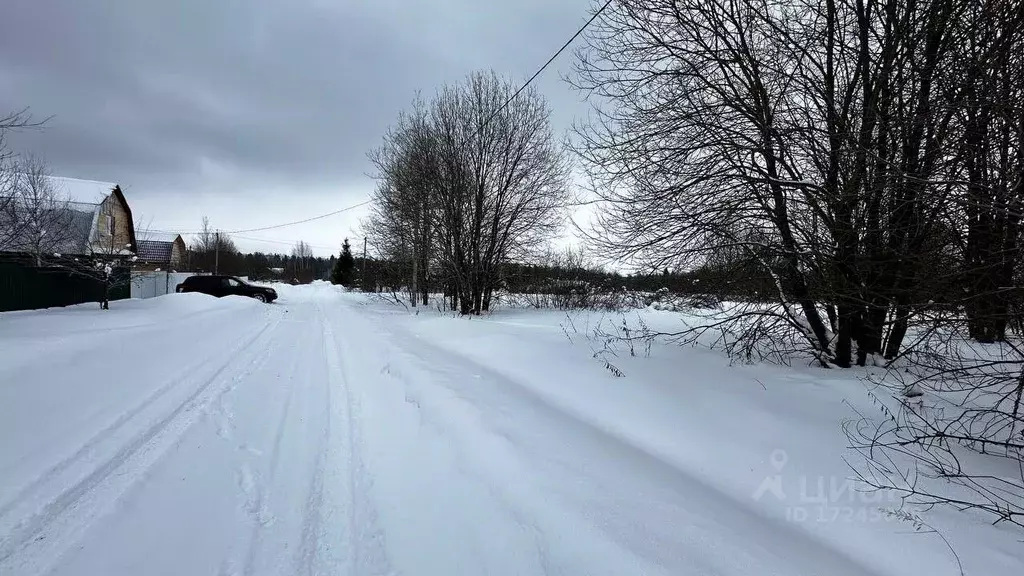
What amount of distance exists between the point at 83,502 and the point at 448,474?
2570mm

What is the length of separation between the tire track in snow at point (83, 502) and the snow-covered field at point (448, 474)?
0.02 m

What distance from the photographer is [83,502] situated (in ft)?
10.2

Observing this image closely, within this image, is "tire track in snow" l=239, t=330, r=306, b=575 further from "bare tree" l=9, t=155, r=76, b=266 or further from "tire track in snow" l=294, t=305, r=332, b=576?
"bare tree" l=9, t=155, r=76, b=266

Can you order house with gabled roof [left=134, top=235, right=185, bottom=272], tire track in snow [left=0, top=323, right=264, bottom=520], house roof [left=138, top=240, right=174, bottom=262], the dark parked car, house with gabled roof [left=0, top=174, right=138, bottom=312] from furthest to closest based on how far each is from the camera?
1. house roof [left=138, top=240, right=174, bottom=262]
2. house with gabled roof [left=134, top=235, right=185, bottom=272]
3. the dark parked car
4. house with gabled roof [left=0, top=174, right=138, bottom=312]
5. tire track in snow [left=0, top=323, right=264, bottom=520]

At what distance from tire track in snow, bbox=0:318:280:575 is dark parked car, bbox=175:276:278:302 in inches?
970

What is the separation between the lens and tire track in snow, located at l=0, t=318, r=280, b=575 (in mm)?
2504

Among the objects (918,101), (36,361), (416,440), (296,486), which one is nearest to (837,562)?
(416,440)

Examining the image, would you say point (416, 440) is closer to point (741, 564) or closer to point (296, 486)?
point (296, 486)

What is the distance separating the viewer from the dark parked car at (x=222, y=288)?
82.1 feet

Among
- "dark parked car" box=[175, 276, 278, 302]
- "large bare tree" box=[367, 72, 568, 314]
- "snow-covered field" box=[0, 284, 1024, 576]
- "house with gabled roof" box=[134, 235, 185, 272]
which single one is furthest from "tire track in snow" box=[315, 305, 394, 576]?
"house with gabled roof" box=[134, 235, 185, 272]

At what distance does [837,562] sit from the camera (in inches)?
103

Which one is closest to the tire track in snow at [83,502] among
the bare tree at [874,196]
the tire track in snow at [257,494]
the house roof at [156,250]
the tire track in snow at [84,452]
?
the tire track in snow at [84,452]

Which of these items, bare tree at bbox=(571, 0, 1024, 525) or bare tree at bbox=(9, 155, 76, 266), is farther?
bare tree at bbox=(9, 155, 76, 266)

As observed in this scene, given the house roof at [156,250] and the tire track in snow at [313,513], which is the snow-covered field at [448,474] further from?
the house roof at [156,250]
